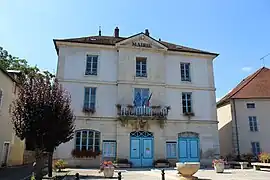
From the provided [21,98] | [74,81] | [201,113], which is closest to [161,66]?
[201,113]

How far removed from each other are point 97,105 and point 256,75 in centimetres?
1669

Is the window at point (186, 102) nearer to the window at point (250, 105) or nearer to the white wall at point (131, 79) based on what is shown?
the white wall at point (131, 79)

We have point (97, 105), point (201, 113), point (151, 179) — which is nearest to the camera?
point (151, 179)

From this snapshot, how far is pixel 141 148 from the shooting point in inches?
757

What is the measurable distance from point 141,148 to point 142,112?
2728 millimetres

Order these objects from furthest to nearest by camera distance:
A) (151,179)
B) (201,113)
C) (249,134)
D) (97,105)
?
(249,134), (201,113), (97,105), (151,179)

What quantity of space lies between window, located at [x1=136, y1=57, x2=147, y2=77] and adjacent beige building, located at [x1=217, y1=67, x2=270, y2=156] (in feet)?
28.3

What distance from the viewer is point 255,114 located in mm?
22547

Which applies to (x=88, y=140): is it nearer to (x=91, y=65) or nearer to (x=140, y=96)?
(x=140, y=96)

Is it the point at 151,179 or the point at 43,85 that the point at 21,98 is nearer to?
the point at 43,85

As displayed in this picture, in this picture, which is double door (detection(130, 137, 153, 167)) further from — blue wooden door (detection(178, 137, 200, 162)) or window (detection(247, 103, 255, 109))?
window (detection(247, 103, 255, 109))

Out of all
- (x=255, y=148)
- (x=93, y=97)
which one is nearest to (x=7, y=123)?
(x=93, y=97)

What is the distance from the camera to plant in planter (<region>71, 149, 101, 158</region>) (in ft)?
59.0

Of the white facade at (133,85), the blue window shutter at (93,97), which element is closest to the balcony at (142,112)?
the white facade at (133,85)
